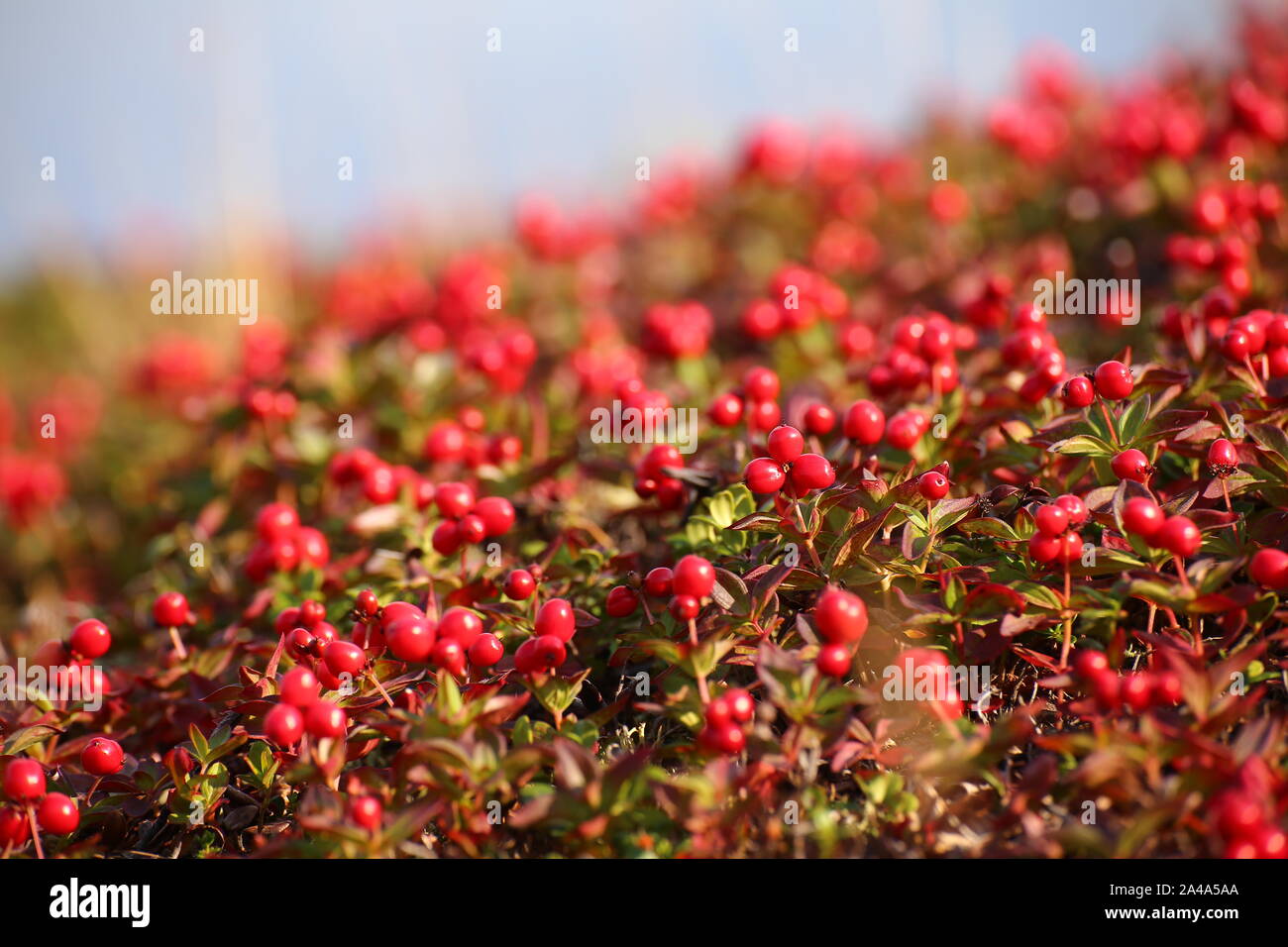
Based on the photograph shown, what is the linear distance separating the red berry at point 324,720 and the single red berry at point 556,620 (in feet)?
1.26

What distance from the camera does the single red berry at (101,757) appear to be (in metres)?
1.88

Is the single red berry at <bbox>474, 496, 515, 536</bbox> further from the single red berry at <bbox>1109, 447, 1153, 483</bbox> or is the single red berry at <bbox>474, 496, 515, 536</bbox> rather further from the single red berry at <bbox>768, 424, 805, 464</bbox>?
the single red berry at <bbox>1109, 447, 1153, 483</bbox>

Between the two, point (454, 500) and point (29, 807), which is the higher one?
point (454, 500)

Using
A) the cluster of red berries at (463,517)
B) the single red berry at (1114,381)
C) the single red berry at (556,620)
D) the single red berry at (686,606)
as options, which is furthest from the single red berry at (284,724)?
the single red berry at (1114,381)

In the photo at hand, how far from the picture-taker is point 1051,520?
172cm

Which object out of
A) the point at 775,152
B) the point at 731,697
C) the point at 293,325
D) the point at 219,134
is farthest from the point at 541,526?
the point at 219,134

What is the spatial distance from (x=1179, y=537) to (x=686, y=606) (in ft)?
2.77

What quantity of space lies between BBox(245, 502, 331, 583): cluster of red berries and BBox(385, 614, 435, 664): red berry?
74 centimetres

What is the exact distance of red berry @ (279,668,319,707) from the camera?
1705 millimetres

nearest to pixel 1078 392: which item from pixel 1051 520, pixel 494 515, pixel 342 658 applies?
pixel 1051 520

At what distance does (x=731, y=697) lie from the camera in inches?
64.7

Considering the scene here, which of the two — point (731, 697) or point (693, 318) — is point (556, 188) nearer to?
point (693, 318)

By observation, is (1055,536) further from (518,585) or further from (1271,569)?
(518,585)

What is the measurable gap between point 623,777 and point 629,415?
106 cm
